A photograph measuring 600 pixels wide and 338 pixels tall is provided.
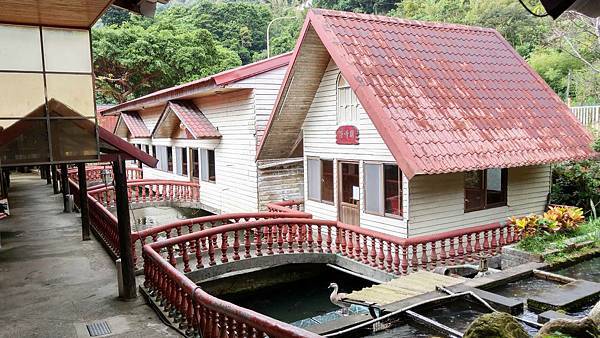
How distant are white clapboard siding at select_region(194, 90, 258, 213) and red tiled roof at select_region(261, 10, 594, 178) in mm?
2514

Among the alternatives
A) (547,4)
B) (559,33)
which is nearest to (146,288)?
(547,4)

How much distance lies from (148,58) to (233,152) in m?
22.3

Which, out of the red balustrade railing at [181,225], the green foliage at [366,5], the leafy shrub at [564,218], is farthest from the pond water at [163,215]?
the green foliage at [366,5]

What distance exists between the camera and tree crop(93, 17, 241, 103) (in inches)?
1330

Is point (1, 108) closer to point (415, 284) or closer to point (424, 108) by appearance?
point (415, 284)

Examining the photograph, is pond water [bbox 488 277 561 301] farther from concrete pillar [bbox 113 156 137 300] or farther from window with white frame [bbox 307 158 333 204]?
concrete pillar [bbox 113 156 137 300]

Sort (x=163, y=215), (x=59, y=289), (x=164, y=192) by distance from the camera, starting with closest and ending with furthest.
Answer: (x=59, y=289) → (x=164, y=192) → (x=163, y=215)

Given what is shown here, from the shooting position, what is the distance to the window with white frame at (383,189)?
10.2 m

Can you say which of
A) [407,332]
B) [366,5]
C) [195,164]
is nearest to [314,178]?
[407,332]

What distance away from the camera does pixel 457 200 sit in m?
10.7

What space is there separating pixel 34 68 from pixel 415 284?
6.45 metres

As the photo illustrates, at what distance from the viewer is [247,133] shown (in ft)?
47.8

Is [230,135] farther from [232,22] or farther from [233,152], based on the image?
[232,22]

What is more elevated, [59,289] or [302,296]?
[59,289]
